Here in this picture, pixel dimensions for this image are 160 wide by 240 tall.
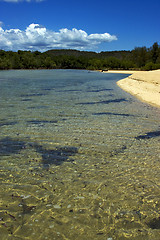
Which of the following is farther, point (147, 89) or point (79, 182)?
point (147, 89)

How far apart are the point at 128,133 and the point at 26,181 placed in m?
6.04

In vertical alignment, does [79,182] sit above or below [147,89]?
below

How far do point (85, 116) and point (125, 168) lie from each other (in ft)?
24.3

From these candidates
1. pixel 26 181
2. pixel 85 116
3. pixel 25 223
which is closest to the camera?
pixel 25 223

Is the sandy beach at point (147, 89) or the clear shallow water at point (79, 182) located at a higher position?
the sandy beach at point (147, 89)

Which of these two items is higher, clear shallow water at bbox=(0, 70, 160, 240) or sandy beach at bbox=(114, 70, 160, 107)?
sandy beach at bbox=(114, 70, 160, 107)

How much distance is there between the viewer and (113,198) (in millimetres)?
4961

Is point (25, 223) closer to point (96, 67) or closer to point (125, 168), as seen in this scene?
point (125, 168)

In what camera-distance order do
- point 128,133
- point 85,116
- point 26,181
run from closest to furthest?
1. point 26,181
2. point 128,133
3. point 85,116

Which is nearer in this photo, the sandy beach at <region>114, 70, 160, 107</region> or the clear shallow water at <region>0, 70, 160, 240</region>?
the clear shallow water at <region>0, 70, 160, 240</region>

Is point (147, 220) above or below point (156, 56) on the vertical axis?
below

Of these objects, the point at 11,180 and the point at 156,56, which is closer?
the point at 11,180

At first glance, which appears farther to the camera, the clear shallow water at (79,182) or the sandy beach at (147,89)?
the sandy beach at (147,89)

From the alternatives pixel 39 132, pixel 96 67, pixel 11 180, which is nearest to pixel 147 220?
pixel 11 180
